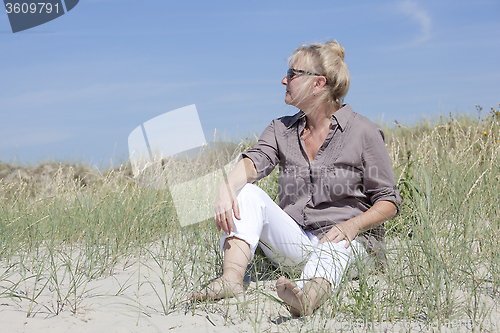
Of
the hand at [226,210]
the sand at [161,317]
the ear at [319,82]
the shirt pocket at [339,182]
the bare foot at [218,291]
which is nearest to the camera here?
the sand at [161,317]

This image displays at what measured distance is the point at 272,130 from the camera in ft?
8.91

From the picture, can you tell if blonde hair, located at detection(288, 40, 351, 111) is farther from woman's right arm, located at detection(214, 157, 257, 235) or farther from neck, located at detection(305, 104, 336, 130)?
woman's right arm, located at detection(214, 157, 257, 235)

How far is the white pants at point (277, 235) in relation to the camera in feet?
7.11

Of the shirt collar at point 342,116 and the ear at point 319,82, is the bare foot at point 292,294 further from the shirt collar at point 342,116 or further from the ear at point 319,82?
the ear at point 319,82

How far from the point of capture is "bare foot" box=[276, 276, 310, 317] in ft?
6.02

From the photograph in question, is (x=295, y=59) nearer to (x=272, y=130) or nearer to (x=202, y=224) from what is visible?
(x=272, y=130)

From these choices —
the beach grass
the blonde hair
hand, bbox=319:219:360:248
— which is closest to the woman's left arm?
hand, bbox=319:219:360:248

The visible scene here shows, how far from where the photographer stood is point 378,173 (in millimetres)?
2352

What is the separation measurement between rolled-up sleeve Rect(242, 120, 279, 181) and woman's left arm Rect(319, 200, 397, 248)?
610 mm

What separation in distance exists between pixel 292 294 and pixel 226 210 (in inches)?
22.4

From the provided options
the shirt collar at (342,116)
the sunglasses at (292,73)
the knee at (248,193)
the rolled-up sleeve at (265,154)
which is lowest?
the knee at (248,193)

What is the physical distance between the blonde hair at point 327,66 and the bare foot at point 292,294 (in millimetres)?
1230

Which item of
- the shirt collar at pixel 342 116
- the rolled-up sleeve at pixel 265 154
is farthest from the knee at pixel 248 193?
the shirt collar at pixel 342 116

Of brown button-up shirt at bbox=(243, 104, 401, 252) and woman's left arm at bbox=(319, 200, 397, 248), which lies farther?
brown button-up shirt at bbox=(243, 104, 401, 252)
